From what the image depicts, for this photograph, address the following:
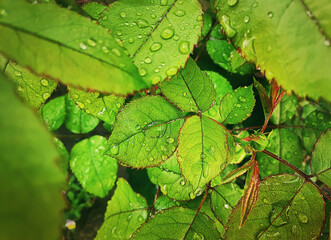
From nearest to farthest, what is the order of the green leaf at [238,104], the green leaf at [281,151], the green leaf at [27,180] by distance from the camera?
the green leaf at [27,180], the green leaf at [238,104], the green leaf at [281,151]

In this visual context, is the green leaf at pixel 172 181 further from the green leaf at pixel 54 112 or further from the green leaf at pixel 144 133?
the green leaf at pixel 54 112

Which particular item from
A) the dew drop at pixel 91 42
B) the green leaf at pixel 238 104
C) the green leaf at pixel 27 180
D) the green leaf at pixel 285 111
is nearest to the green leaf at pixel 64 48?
the dew drop at pixel 91 42

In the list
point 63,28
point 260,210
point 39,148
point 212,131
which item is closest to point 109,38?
point 63,28

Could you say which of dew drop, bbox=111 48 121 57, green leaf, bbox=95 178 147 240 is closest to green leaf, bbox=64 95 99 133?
green leaf, bbox=95 178 147 240

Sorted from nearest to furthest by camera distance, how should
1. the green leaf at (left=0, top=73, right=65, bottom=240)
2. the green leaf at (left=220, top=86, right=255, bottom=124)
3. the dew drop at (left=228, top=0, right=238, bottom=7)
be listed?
the green leaf at (left=0, top=73, right=65, bottom=240), the dew drop at (left=228, top=0, right=238, bottom=7), the green leaf at (left=220, top=86, right=255, bottom=124)

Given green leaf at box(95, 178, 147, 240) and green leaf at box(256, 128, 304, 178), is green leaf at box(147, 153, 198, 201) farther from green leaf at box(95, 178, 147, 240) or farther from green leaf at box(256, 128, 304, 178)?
green leaf at box(256, 128, 304, 178)
